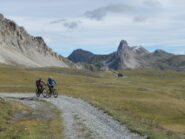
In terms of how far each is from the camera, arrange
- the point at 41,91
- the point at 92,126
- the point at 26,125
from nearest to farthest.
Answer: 1. the point at 92,126
2. the point at 26,125
3. the point at 41,91

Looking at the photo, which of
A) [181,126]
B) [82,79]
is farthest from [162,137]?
[82,79]

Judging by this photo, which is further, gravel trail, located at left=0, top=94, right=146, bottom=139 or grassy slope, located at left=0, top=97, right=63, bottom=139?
grassy slope, located at left=0, top=97, right=63, bottom=139

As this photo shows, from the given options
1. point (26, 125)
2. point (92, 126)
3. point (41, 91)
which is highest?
point (41, 91)

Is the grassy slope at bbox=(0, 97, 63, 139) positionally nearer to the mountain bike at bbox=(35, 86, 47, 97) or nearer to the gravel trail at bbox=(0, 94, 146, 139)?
the gravel trail at bbox=(0, 94, 146, 139)

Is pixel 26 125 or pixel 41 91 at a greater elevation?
pixel 41 91

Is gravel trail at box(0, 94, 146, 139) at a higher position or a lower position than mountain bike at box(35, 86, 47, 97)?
lower

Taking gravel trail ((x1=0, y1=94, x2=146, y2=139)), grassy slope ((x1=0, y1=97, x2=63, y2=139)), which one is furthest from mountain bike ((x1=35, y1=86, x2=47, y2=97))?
gravel trail ((x1=0, y1=94, x2=146, y2=139))

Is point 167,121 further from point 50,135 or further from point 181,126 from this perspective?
point 50,135

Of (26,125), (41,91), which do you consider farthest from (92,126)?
(41,91)

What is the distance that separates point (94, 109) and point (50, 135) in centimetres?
1563

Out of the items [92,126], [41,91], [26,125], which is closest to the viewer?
[92,126]

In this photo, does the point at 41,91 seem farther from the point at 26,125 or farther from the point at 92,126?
the point at 92,126

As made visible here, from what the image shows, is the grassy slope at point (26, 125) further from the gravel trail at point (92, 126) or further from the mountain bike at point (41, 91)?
the mountain bike at point (41, 91)

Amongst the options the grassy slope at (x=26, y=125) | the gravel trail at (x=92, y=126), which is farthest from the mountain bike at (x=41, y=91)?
the gravel trail at (x=92, y=126)
